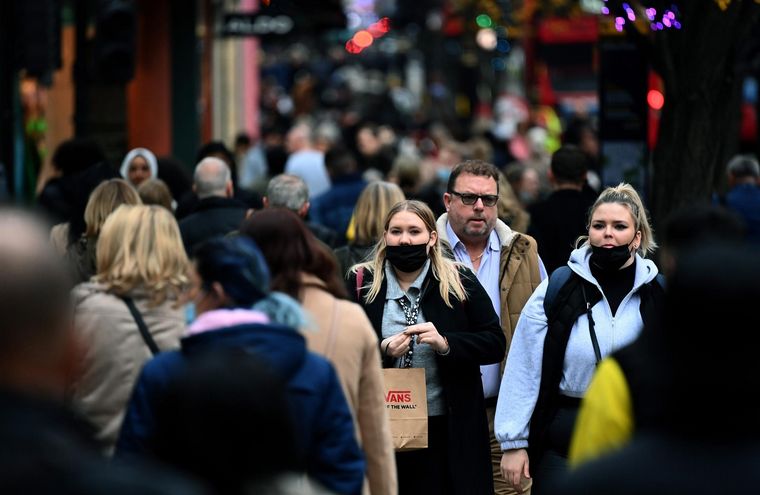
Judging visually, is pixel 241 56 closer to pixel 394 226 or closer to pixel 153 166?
pixel 153 166

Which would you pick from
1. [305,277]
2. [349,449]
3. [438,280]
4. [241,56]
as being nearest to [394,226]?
[438,280]

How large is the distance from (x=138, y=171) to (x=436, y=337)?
18.1 ft

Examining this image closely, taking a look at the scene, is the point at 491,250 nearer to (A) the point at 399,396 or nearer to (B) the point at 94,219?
(A) the point at 399,396

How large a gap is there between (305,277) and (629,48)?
830 centimetres

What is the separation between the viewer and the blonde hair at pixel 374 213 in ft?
31.5

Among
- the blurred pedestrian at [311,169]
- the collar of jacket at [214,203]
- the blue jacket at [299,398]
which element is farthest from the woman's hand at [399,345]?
the blurred pedestrian at [311,169]

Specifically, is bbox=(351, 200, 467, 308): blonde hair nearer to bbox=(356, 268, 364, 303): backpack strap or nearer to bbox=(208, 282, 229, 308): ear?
bbox=(356, 268, 364, 303): backpack strap

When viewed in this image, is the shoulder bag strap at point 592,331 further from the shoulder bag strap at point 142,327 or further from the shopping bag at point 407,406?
the shoulder bag strap at point 142,327

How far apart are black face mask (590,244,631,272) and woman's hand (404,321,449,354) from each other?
2.38 feet

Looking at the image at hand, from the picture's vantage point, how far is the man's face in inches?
315

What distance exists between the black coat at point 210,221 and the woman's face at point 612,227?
3.21 metres

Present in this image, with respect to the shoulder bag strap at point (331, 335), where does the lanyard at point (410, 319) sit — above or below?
below

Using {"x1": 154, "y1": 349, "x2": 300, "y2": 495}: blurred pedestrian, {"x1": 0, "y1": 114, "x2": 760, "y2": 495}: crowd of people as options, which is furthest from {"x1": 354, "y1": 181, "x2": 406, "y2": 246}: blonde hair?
{"x1": 154, "y1": 349, "x2": 300, "y2": 495}: blurred pedestrian

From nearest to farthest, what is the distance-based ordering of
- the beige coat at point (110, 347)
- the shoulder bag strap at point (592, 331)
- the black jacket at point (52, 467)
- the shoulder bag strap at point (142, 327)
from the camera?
the black jacket at point (52, 467) < the beige coat at point (110, 347) < the shoulder bag strap at point (142, 327) < the shoulder bag strap at point (592, 331)
